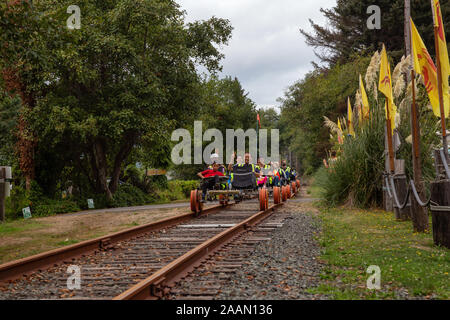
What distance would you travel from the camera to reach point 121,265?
19.8 ft

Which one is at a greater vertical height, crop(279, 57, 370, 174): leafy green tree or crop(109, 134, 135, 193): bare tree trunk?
crop(279, 57, 370, 174): leafy green tree

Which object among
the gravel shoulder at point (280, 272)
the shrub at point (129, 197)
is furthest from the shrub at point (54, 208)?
the gravel shoulder at point (280, 272)

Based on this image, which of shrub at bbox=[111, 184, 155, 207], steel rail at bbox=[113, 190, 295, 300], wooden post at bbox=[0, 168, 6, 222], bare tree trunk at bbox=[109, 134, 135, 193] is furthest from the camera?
shrub at bbox=[111, 184, 155, 207]

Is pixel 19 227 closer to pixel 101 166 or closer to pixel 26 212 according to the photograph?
pixel 26 212

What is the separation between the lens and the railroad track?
4.70 metres

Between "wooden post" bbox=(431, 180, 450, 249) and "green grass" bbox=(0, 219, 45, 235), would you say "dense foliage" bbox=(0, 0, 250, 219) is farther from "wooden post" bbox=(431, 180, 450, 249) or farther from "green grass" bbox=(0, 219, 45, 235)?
"wooden post" bbox=(431, 180, 450, 249)

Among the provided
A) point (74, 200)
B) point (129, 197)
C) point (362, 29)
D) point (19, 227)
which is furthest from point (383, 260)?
point (362, 29)

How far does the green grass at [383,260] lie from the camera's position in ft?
14.8

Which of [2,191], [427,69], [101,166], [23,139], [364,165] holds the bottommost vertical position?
[2,191]

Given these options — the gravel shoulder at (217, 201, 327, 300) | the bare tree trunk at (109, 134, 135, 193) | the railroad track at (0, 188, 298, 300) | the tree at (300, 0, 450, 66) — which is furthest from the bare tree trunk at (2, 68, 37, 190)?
the tree at (300, 0, 450, 66)

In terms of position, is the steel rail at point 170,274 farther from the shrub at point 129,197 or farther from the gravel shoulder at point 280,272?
the shrub at point 129,197

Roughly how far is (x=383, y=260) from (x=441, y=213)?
124cm

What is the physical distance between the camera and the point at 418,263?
5625 mm

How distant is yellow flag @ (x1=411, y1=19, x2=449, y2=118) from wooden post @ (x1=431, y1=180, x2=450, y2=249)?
1.49m
